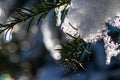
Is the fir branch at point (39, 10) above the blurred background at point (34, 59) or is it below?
above

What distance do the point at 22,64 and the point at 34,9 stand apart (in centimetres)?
426

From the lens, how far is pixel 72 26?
0.72 m

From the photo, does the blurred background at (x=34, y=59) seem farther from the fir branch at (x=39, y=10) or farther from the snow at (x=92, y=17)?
the snow at (x=92, y=17)

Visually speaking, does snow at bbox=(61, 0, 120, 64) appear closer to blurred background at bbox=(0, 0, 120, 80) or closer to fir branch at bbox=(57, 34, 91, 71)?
fir branch at bbox=(57, 34, 91, 71)

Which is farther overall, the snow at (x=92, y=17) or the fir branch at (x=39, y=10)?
the fir branch at (x=39, y=10)

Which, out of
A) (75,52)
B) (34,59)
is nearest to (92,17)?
(75,52)

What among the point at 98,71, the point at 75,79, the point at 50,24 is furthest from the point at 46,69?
the point at 75,79

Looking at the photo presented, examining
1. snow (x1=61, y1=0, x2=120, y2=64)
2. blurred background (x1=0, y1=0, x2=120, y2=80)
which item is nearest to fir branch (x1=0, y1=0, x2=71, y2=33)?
snow (x1=61, y1=0, x2=120, y2=64)

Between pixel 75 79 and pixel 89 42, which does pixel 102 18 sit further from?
pixel 75 79

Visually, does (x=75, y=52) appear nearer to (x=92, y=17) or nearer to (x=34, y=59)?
(x=92, y=17)

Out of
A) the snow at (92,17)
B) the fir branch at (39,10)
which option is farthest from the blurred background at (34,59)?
the snow at (92,17)

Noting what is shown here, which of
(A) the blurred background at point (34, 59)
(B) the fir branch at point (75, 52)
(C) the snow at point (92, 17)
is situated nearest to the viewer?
(C) the snow at point (92, 17)

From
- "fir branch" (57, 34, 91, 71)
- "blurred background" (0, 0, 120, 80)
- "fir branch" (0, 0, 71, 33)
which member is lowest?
"blurred background" (0, 0, 120, 80)

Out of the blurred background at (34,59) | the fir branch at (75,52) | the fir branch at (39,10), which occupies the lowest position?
the blurred background at (34,59)
